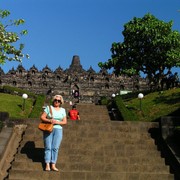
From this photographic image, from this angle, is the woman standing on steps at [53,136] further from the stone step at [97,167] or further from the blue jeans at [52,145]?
the stone step at [97,167]

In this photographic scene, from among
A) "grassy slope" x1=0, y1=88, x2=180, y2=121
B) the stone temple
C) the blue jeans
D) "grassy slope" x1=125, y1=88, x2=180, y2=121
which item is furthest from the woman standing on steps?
the stone temple

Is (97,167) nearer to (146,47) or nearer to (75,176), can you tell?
(75,176)

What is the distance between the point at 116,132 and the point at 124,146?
5.85 ft

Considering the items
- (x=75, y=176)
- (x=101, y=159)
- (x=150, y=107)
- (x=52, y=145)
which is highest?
(x=150, y=107)

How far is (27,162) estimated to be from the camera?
11383 mm

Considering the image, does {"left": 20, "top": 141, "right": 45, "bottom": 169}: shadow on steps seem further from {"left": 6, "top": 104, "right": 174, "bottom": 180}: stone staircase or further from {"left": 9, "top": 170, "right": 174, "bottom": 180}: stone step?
{"left": 9, "top": 170, "right": 174, "bottom": 180}: stone step

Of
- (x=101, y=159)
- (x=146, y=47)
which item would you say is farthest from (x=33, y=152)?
(x=146, y=47)

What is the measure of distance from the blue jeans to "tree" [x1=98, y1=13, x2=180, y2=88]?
3289 centimetres

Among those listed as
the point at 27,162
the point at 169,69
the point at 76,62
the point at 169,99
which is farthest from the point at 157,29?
the point at 76,62

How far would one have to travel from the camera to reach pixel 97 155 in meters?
12.6

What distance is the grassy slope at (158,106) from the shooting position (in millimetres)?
27742

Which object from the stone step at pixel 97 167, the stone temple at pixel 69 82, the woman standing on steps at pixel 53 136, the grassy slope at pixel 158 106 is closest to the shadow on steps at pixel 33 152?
the stone step at pixel 97 167

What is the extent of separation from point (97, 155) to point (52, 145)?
2.30 metres

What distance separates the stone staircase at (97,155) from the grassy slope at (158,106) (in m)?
11.5
